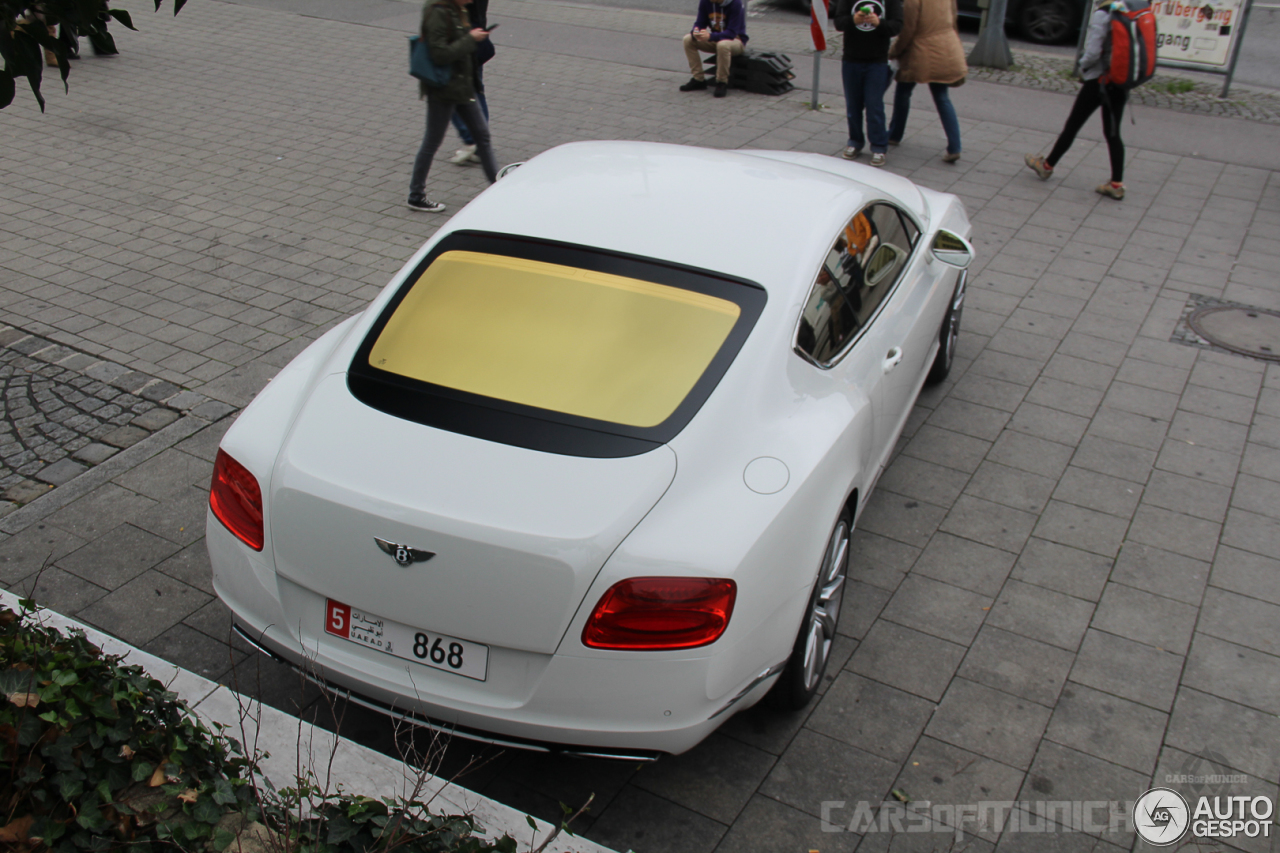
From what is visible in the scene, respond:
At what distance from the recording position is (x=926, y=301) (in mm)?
4812

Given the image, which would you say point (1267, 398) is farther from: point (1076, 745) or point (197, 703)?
point (197, 703)

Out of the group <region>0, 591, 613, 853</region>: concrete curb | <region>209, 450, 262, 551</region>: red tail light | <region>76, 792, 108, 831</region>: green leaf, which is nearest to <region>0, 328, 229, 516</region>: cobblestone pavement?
<region>0, 591, 613, 853</region>: concrete curb

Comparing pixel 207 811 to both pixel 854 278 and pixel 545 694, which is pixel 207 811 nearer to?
pixel 545 694

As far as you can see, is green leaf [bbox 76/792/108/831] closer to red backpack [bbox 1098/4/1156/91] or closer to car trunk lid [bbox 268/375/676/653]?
car trunk lid [bbox 268/375/676/653]

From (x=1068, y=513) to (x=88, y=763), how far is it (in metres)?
4.04

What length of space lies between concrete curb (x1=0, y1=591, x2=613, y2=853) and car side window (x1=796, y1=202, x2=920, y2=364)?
1804mm

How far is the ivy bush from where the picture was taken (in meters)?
2.43

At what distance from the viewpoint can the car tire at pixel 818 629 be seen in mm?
3395

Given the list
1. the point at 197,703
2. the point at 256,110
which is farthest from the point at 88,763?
the point at 256,110

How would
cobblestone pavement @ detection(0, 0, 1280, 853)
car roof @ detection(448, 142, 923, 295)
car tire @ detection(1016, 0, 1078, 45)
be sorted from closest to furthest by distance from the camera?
cobblestone pavement @ detection(0, 0, 1280, 853)
car roof @ detection(448, 142, 923, 295)
car tire @ detection(1016, 0, 1078, 45)

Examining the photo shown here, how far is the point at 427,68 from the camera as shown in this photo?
7902 millimetres

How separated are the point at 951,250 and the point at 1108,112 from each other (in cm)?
467

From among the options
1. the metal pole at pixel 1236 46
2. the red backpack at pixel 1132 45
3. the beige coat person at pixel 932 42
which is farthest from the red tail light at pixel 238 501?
the metal pole at pixel 1236 46

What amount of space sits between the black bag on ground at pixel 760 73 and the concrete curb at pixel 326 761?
9.97 metres
